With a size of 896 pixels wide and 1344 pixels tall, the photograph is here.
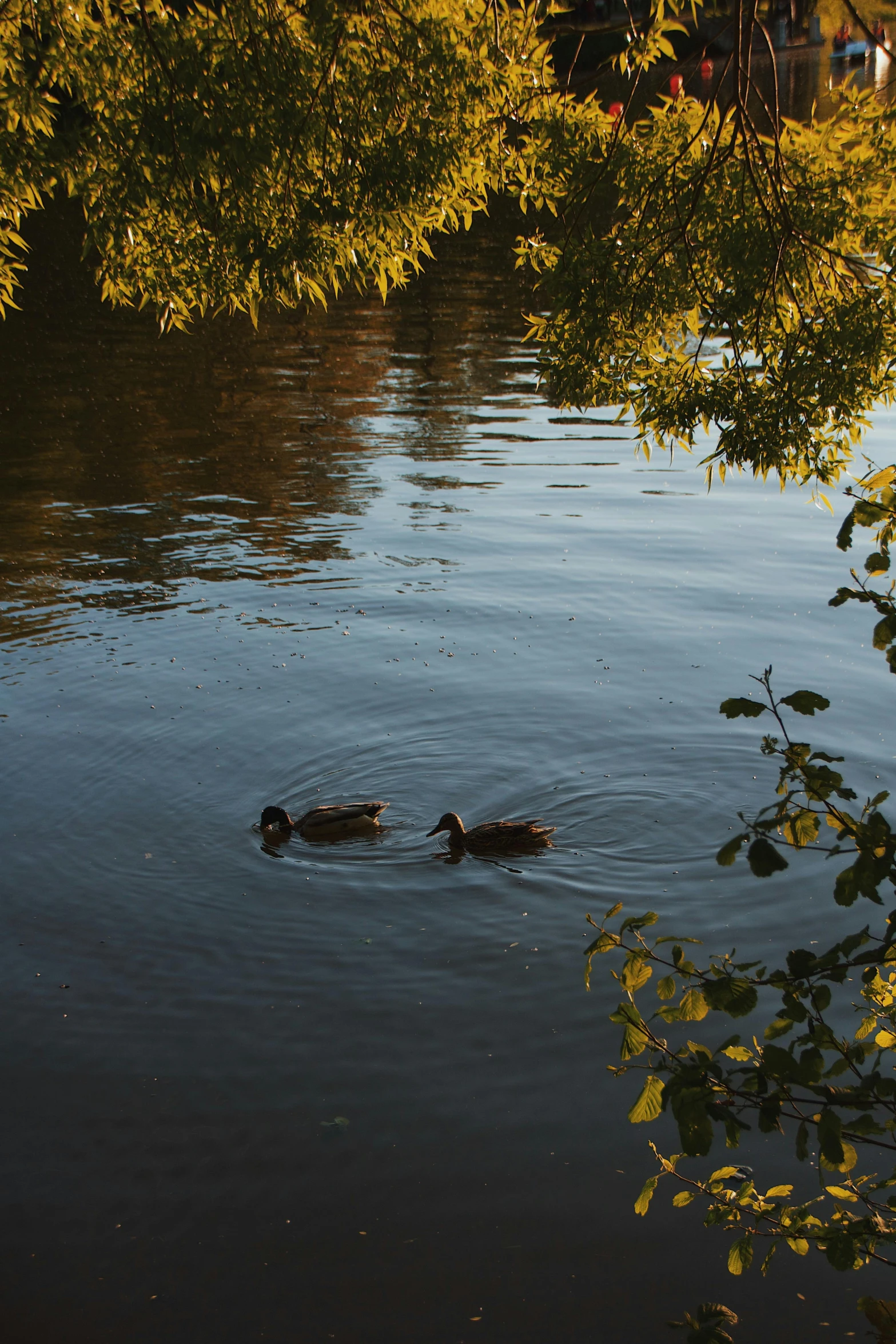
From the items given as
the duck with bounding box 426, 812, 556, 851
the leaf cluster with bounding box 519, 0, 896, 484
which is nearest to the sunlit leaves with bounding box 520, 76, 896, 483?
the leaf cluster with bounding box 519, 0, 896, 484

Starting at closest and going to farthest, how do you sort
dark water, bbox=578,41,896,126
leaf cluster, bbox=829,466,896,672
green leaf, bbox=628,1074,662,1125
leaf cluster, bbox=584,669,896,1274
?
leaf cluster, bbox=584,669,896,1274, leaf cluster, bbox=829,466,896,672, green leaf, bbox=628,1074,662,1125, dark water, bbox=578,41,896,126

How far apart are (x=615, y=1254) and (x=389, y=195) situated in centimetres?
919

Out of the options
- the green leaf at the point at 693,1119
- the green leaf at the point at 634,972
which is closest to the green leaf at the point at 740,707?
the green leaf at the point at 634,972

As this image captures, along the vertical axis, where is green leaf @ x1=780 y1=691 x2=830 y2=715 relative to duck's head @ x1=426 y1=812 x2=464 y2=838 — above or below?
above

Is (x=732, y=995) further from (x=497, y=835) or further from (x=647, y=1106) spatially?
(x=497, y=835)

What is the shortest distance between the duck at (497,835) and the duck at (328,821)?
575mm

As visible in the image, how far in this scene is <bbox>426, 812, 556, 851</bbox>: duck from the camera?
384 inches

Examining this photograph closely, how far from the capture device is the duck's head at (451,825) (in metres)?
9.98

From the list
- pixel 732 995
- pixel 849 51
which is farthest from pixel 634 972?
pixel 849 51

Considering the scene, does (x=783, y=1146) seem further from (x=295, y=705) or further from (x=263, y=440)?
(x=263, y=440)

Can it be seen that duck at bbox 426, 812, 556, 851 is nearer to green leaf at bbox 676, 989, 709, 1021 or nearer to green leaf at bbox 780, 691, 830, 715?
green leaf at bbox 676, 989, 709, 1021

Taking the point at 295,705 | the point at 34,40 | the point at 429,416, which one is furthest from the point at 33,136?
the point at 429,416

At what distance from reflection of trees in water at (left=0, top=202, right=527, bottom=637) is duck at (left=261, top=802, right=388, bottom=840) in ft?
19.8

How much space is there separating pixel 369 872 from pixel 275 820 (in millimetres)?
950
